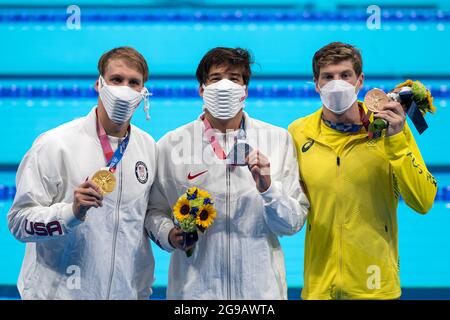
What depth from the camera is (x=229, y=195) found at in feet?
8.15

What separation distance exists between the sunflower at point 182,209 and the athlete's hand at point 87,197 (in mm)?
266

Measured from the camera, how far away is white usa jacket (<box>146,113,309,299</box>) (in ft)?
8.05

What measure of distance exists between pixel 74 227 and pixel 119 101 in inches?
17.9

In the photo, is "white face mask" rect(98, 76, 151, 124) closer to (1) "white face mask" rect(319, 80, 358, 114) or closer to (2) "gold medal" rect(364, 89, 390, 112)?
(1) "white face mask" rect(319, 80, 358, 114)

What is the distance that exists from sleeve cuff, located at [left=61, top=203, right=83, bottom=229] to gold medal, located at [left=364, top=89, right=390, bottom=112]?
106 cm

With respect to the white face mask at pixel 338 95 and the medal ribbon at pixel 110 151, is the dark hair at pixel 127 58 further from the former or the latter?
the white face mask at pixel 338 95

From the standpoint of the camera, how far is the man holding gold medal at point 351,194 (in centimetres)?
254

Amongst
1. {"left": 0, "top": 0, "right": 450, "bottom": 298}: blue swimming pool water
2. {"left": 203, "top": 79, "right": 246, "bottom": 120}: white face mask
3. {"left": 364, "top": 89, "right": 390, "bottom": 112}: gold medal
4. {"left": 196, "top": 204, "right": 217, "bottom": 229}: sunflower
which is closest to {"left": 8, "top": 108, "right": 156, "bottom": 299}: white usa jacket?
{"left": 196, "top": 204, "right": 217, "bottom": 229}: sunflower

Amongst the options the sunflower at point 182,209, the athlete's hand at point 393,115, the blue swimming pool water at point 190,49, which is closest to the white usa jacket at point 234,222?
the sunflower at point 182,209

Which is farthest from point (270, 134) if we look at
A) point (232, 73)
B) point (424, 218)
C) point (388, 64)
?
point (388, 64)

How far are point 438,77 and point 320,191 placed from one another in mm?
2625

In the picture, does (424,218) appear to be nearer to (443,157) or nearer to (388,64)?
(443,157)

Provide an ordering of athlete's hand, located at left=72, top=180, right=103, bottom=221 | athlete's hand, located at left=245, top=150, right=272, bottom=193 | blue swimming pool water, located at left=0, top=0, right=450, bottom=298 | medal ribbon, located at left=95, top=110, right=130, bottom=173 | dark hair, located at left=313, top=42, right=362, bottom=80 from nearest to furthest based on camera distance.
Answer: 1. athlete's hand, located at left=72, top=180, right=103, bottom=221
2. athlete's hand, located at left=245, top=150, right=272, bottom=193
3. medal ribbon, located at left=95, top=110, right=130, bottom=173
4. dark hair, located at left=313, top=42, right=362, bottom=80
5. blue swimming pool water, located at left=0, top=0, right=450, bottom=298
